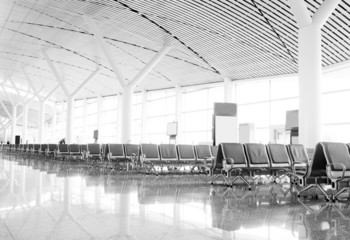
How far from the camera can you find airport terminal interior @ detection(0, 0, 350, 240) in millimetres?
3989

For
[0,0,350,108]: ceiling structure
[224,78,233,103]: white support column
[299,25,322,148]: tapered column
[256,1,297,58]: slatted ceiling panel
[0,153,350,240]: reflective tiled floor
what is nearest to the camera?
[0,153,350,240]: reflective tiled floor

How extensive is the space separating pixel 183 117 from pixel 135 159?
47.1 ft

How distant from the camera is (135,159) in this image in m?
12.6

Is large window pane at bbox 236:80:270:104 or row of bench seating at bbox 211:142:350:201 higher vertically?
large window pane at bbox 236:80:270:104

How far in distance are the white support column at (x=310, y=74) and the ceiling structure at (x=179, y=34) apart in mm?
3744

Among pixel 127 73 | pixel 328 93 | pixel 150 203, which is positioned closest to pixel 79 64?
pixel 127 73

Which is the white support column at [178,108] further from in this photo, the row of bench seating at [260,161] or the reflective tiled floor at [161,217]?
the reflective tiled floor at [161,217]

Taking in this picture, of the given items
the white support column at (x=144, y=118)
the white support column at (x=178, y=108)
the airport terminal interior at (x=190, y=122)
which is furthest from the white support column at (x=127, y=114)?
the white support column at (x=144, y=118)

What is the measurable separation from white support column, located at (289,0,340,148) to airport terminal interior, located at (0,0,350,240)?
0.11 ft

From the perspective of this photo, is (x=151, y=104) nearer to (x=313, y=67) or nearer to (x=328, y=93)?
(x=328, y=93)

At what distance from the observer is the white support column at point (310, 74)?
367 inches

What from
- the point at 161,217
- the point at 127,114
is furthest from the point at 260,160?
the point at 127,114

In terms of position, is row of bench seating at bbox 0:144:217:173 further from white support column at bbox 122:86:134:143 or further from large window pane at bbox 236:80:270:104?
large window pane at bbox 236:80:270:104

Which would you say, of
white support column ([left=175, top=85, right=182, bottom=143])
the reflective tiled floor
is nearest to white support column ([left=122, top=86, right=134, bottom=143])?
white support column ([left=175, top=85, right=182, bottom=143])
